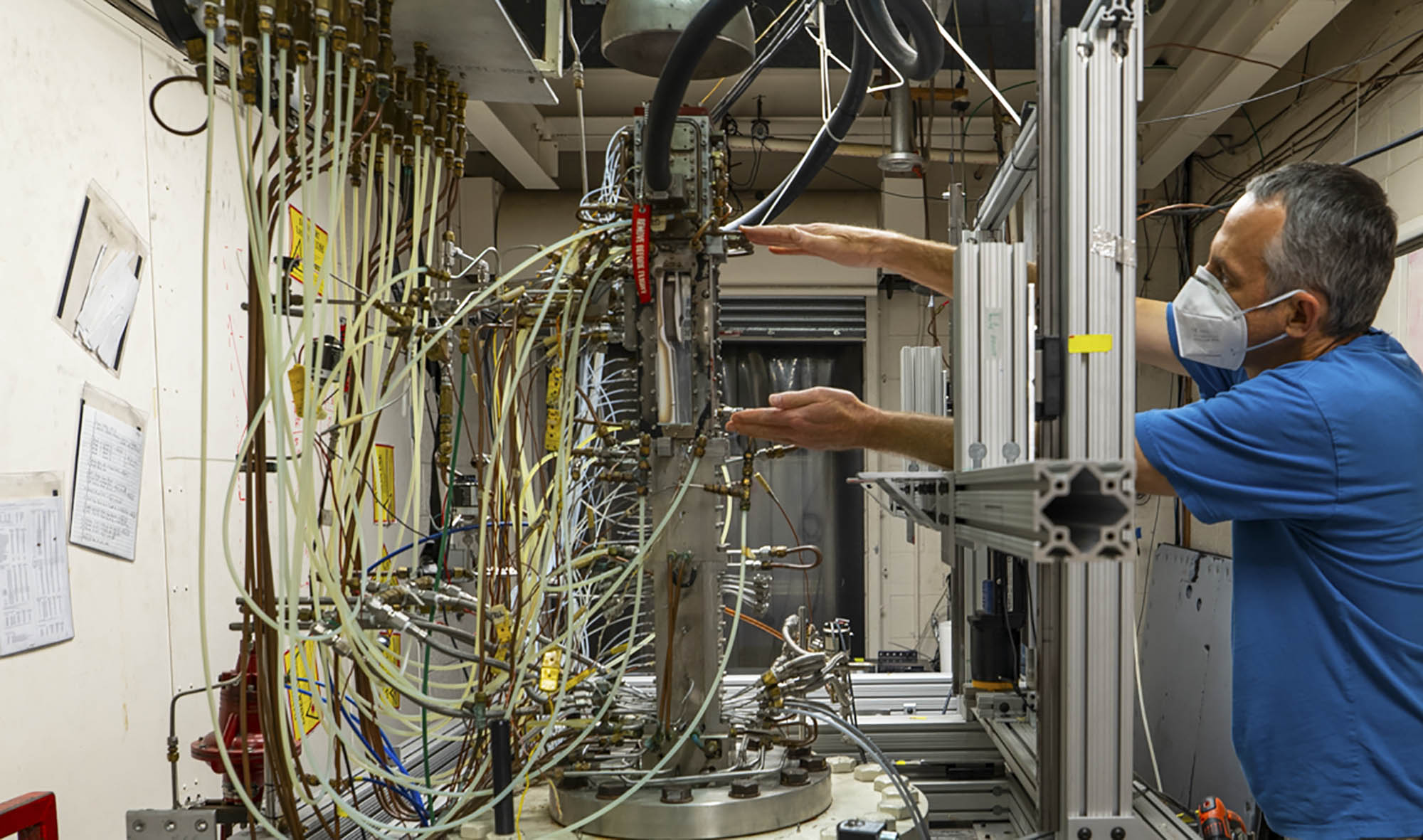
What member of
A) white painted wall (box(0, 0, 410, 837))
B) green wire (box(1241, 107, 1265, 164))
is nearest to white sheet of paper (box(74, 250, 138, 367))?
white painted wall (box(0, 0, 410, 837))

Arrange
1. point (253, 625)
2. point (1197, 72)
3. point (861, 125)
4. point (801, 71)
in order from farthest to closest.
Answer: point (861, 125) → point (801, 71) → point (1197, 72) → point (253, 625)

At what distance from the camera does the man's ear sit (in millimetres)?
1248

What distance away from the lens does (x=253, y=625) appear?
44.7 inches

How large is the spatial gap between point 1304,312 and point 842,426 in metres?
0.63

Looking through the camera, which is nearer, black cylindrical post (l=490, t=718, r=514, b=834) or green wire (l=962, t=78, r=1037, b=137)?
black cylindrical post (l=490, t=718, r=514, b=834)

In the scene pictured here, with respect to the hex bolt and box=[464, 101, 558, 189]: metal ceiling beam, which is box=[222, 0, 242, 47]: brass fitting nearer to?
the hex bolt

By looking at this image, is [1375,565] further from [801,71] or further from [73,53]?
[801,71]

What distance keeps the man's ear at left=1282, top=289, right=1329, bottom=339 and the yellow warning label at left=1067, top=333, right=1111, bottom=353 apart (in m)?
0.34

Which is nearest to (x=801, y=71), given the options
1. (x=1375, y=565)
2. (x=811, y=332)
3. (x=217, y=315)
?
(x=811, y=332)

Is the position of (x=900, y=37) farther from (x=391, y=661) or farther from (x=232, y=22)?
(x=391, y=661)

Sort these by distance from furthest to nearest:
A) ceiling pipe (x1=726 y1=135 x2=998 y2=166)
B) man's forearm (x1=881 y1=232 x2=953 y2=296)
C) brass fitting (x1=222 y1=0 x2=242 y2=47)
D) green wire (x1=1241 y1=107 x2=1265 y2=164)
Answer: ceiling pipe (x1=726 y1=135 x2=998 y2=166)
green wire (x1=1241 y1=107 x2=1265 y2=164)
man's forearm (x1=881 y1=232 x2=953 y2=296)
brass fitting (x1=222 y1=0 x2=242 y2=47)

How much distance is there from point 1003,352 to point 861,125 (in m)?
3.31

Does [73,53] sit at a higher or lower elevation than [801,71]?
lower

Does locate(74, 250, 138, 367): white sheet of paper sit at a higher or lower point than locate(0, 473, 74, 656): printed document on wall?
higher
